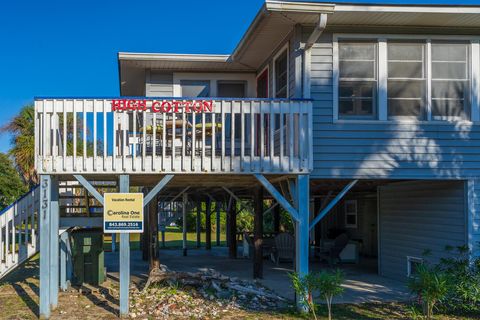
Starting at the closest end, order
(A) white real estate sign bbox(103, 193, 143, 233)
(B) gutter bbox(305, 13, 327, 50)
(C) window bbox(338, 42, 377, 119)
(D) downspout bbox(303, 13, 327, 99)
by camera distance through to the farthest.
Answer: (A) white real estate sign bbox(103, 193, 143, 233) < (B) gutter bbox(305, 13, 327, 50) < (D) downspout bbox(303, 13, 327, 99) < (C) window bbox(338, 42, 377, 119)

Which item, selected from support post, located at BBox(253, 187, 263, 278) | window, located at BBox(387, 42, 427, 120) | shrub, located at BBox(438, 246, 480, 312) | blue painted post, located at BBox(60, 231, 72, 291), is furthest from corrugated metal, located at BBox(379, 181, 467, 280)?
blue painted post, located at BBox(60, 231, 72, 291)

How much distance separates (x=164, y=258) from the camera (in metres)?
16.5

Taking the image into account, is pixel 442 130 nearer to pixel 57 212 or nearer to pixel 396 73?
pixel 396 73

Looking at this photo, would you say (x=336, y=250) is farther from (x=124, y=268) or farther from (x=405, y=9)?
(x=124, y=268)

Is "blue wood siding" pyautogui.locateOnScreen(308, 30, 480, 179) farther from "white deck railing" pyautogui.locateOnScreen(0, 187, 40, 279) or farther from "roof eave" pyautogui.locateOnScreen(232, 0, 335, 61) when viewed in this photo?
"white deck railing" pyautogui.locateOnScreen(0, 187, 40, 279)

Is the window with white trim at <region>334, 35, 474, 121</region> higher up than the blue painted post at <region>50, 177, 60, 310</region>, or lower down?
higher up

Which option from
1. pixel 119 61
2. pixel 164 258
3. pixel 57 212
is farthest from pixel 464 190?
pixel 164 258

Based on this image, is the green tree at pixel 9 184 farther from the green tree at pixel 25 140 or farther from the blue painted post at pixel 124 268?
the blue painted post at pixel 124 268

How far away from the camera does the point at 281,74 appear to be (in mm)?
10484

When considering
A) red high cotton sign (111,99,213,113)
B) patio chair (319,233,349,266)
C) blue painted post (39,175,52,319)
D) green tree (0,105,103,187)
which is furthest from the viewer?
green tree (0,105,103,187)

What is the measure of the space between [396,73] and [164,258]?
386 inches

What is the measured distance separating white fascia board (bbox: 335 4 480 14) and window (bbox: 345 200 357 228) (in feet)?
34.8

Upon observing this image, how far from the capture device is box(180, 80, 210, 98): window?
12641mm

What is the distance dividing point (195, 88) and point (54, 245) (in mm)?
5579
